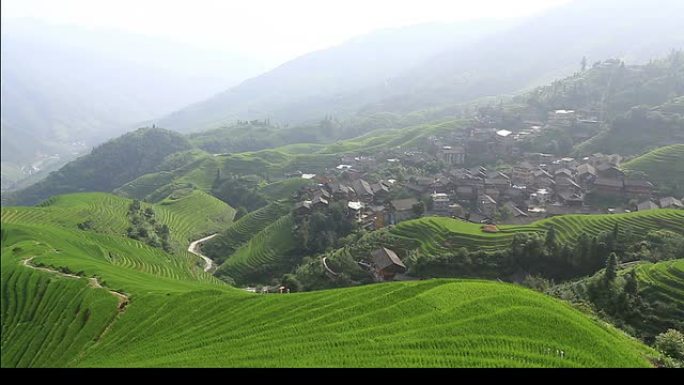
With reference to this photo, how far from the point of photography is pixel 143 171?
99.6m

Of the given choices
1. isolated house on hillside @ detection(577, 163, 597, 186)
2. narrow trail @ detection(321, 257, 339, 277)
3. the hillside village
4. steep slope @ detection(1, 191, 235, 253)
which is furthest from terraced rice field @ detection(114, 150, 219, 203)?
isolated house on hillside @ detection(577, 163, 597, 186)

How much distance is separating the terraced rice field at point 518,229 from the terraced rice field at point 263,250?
37.4 ft

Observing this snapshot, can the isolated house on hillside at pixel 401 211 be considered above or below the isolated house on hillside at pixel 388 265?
below

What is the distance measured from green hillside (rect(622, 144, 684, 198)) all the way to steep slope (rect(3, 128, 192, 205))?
87.9 m

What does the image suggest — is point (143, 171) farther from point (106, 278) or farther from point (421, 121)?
point (106, 278)

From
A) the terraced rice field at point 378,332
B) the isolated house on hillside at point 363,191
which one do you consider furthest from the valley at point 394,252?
the isolated house on hillside at point 363,191

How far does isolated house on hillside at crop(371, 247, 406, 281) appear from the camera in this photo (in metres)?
27.9

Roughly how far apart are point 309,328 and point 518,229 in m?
21.2

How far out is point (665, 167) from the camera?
42.1 metres

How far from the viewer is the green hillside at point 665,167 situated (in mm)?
38938

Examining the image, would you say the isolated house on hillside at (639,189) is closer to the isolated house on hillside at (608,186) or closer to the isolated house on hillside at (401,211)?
the isolated house on hillside at (608,186)

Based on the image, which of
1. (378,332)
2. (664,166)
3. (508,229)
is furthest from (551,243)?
(664,166)

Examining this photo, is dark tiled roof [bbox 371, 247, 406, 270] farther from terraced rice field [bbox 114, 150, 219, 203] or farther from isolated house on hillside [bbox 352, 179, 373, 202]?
terraced rice field [bbox 114, 150, 219, 203]
